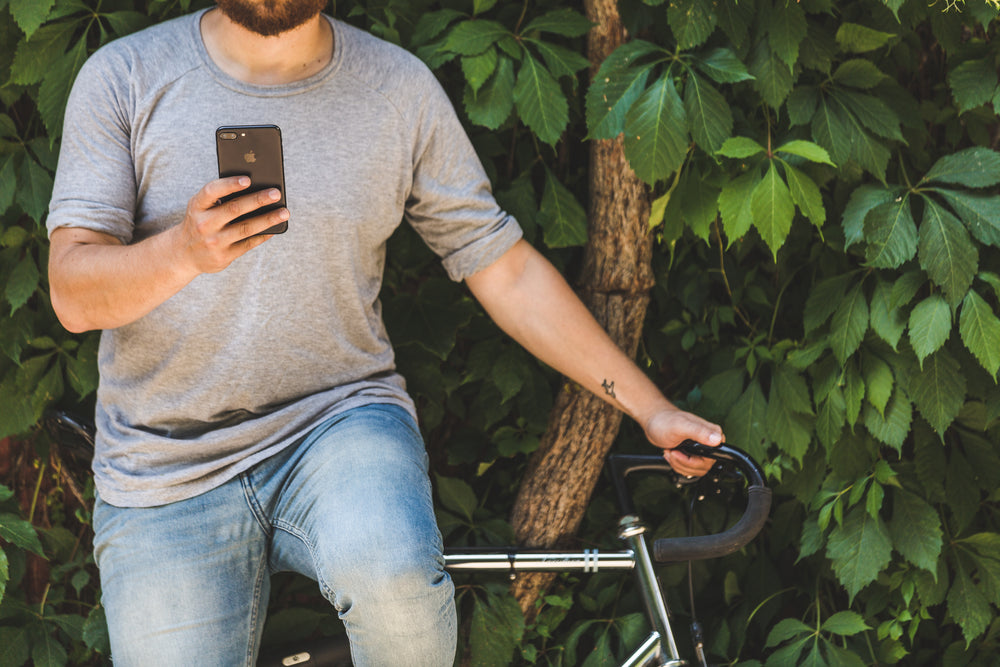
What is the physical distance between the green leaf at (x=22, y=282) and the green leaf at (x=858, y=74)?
1.71 metres

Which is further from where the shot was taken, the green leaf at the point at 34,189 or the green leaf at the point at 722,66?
the green leaf at the point at 34,189

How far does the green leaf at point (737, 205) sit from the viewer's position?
1.62 metres

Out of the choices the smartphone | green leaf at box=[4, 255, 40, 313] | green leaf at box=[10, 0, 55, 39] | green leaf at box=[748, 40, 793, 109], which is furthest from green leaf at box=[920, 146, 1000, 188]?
green leaf at box=[4, 255, 40, 313]

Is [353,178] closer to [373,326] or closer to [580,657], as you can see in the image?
[373,326]

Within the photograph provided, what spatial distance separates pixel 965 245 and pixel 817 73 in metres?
0.46

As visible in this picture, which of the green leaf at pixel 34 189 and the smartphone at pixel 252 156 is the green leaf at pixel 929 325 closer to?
the smartphone at pixel 252 156

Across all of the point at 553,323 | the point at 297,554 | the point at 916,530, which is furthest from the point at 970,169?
the point at 297,554

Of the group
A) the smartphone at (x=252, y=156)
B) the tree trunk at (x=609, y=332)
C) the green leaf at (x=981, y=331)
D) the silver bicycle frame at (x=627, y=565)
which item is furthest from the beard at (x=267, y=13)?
the green leaf at (x=981, y=331)

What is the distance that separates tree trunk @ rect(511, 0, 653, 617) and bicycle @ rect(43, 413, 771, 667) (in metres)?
0.32

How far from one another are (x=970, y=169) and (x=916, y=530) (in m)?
0.76

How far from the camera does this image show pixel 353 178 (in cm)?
159

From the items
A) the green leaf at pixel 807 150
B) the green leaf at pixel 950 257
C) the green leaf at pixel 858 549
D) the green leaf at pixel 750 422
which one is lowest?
the green leaf at pixel 858 549

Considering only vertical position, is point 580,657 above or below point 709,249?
below

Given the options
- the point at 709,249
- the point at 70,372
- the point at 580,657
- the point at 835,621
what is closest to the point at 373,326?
the point at 70,372
